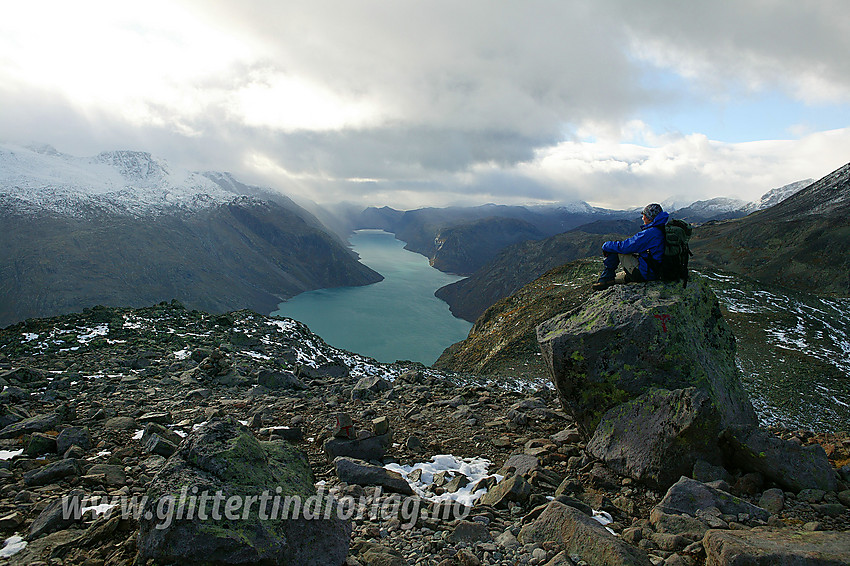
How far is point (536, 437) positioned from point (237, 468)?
258 inches

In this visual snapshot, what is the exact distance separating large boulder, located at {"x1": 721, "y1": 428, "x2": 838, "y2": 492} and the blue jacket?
3.45 meters

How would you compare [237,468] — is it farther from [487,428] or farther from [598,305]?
[598,305]

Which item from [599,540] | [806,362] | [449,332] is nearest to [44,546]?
[599,540]

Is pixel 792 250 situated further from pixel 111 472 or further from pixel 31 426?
pixel 31 426

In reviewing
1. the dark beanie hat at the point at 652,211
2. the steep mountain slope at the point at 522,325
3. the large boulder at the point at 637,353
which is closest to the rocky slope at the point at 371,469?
the large boulder at the point at 637,353

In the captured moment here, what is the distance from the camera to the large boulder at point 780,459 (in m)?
5.75

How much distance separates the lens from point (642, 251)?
8.45 m

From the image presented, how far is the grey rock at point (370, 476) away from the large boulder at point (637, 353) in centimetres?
390

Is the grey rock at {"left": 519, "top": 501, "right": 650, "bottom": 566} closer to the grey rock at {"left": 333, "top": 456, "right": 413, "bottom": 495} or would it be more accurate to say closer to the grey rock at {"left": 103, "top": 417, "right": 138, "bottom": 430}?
the grey rock at {"left": 333, "top": 456, "right": 413, "bottom": 495}

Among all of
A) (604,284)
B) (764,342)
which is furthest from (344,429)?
(764,342)

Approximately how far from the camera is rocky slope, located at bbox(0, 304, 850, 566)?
4.22 m

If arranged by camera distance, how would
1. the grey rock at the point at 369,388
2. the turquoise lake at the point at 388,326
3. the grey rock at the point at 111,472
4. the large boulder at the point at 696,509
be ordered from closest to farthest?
the large boulder at the point at 696,509 < the grey rock at the point at 111,472 < the grey rock at the point at 369,388 < the turquoise lake at the point at 388,326

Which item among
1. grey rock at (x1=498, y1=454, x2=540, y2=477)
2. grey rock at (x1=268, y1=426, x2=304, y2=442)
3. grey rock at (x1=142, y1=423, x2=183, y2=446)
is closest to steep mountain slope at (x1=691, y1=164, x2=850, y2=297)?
grey rock at (x1=498, y1=454, x2=540, y2=477)

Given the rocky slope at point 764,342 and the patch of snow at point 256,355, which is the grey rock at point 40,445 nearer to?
the patch of snow at point 256,355
